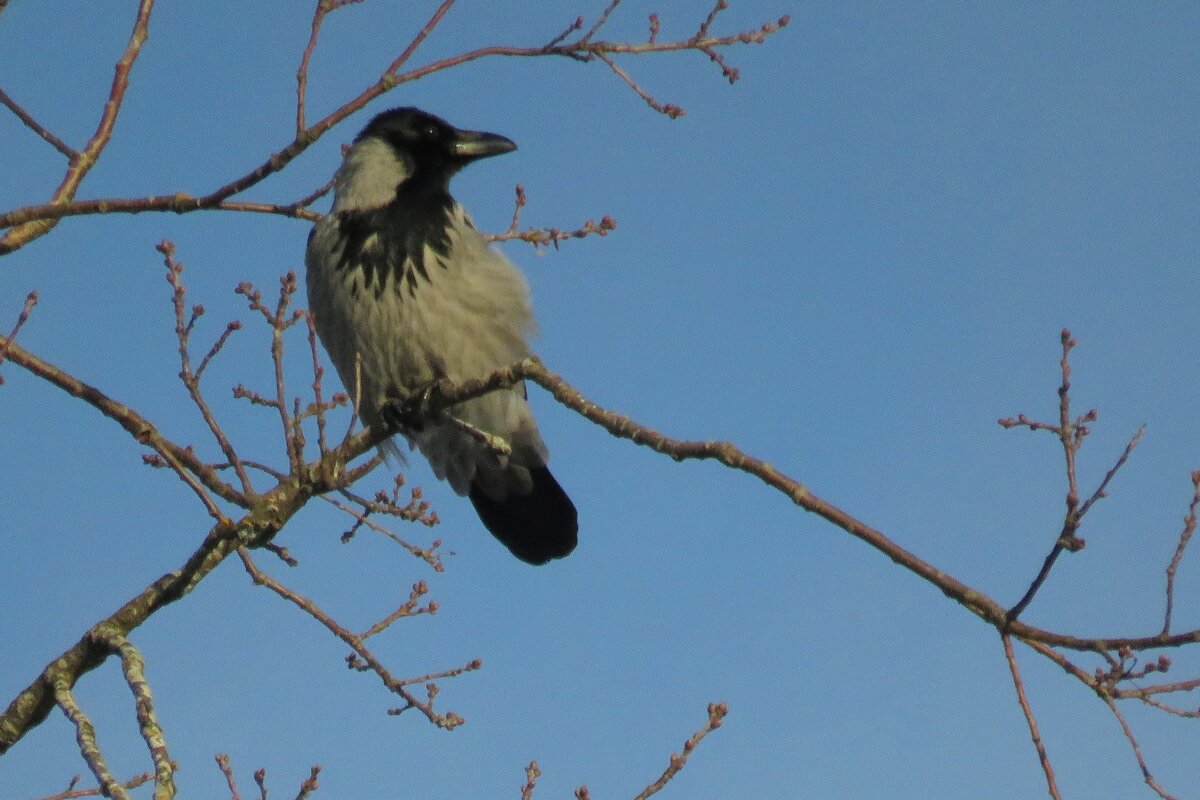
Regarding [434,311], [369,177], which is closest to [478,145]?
[369,177]

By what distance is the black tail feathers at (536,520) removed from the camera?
19.4ft

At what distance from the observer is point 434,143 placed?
5.92 metres

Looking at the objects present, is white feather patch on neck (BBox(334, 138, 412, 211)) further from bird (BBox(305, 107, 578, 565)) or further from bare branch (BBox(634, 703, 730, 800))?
bare branch (BBox(634, 703, 730, 800))

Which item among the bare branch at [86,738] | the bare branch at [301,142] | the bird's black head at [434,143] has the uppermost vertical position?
the bird's black head at [434,143]

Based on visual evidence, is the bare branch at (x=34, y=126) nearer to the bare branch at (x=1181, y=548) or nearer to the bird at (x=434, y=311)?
the bird at (x=434, y=311)

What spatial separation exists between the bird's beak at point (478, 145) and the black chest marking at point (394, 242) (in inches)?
24.5

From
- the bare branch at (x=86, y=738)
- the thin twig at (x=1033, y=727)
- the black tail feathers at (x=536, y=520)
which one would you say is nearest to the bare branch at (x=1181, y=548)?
the thin twig at (x=1033, y=727)

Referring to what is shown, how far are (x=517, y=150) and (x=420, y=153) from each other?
47 centimetres

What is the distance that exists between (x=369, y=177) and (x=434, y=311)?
90 cm

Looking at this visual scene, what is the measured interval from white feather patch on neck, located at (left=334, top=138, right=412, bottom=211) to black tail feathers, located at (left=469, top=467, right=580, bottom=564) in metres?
1.40

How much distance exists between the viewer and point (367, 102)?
3.14 m

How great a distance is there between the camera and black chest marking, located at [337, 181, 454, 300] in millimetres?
5023

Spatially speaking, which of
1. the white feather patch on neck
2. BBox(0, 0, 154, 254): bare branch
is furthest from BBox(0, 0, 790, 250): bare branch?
the white feather patch on neck

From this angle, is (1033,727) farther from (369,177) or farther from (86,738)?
(369,177)
